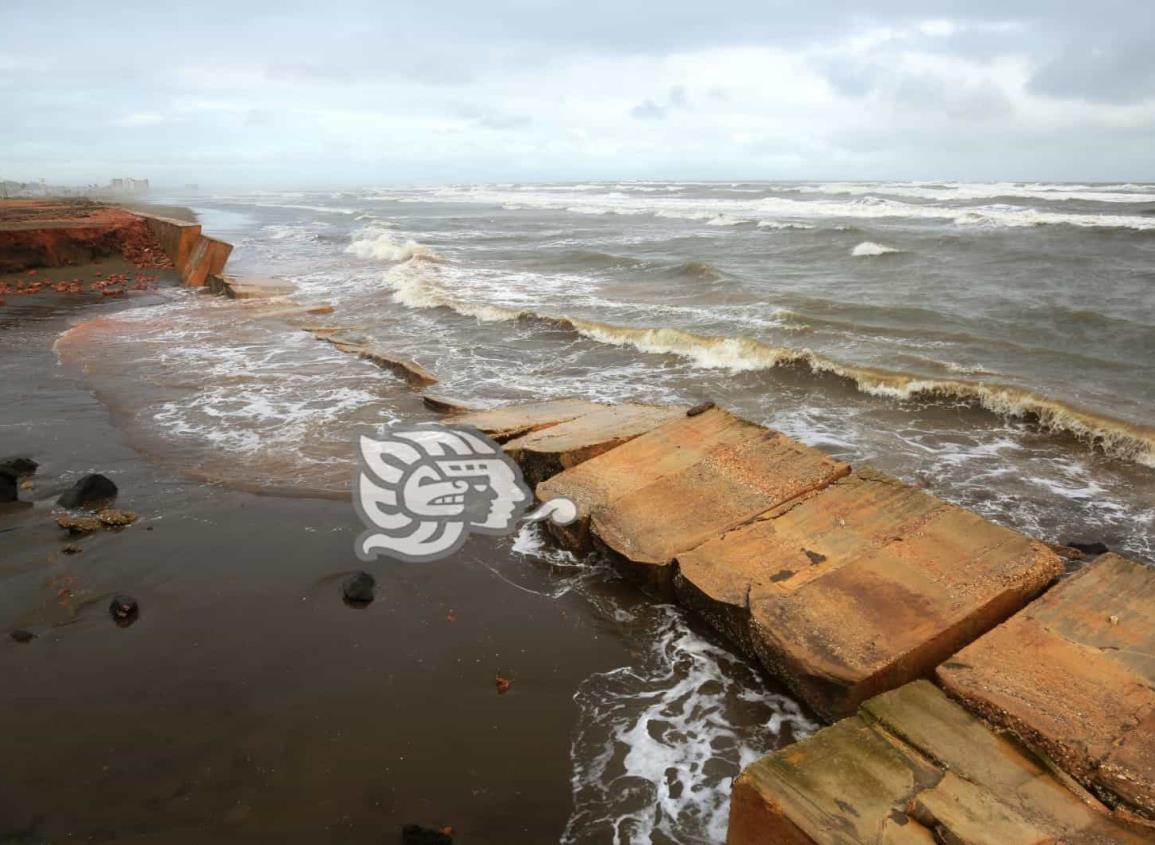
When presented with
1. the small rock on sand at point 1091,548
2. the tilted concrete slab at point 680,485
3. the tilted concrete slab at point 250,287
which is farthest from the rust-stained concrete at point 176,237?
the small rock on sand at point 1091,548

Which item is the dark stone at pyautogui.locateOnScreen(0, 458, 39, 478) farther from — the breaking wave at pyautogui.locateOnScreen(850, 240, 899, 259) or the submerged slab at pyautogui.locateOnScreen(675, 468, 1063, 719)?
the breaking wave at pyautogui.locateOnScreen(850, 240, 899, 259)

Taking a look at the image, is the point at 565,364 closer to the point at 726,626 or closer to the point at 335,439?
the point at 335,439

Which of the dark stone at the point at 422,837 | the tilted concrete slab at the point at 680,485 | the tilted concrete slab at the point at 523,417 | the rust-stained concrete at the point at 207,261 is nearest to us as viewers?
the dark stone at the point at 422,837

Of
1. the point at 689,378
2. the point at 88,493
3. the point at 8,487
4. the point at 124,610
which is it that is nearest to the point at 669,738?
the point at 124,610

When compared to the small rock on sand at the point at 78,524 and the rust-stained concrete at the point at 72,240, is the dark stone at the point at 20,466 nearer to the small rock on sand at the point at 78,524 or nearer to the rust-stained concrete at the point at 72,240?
the small rock on sand at the point at 78,524

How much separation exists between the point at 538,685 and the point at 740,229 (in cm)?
3143

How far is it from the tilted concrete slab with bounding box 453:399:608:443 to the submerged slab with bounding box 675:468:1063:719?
2.75 meters

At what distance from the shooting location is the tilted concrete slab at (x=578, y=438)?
20.0ft

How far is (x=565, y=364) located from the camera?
1106cm

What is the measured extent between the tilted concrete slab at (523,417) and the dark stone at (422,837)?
420cm

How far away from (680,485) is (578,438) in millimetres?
1325

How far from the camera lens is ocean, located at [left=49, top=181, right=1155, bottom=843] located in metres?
3.82

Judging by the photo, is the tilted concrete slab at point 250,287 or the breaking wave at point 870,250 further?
the breaking wave at point 870,250

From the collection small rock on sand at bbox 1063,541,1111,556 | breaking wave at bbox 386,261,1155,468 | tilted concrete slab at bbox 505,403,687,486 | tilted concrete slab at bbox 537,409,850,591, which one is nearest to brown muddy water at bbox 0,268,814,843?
tilted concrete slab at bbox 537,409,850,591
